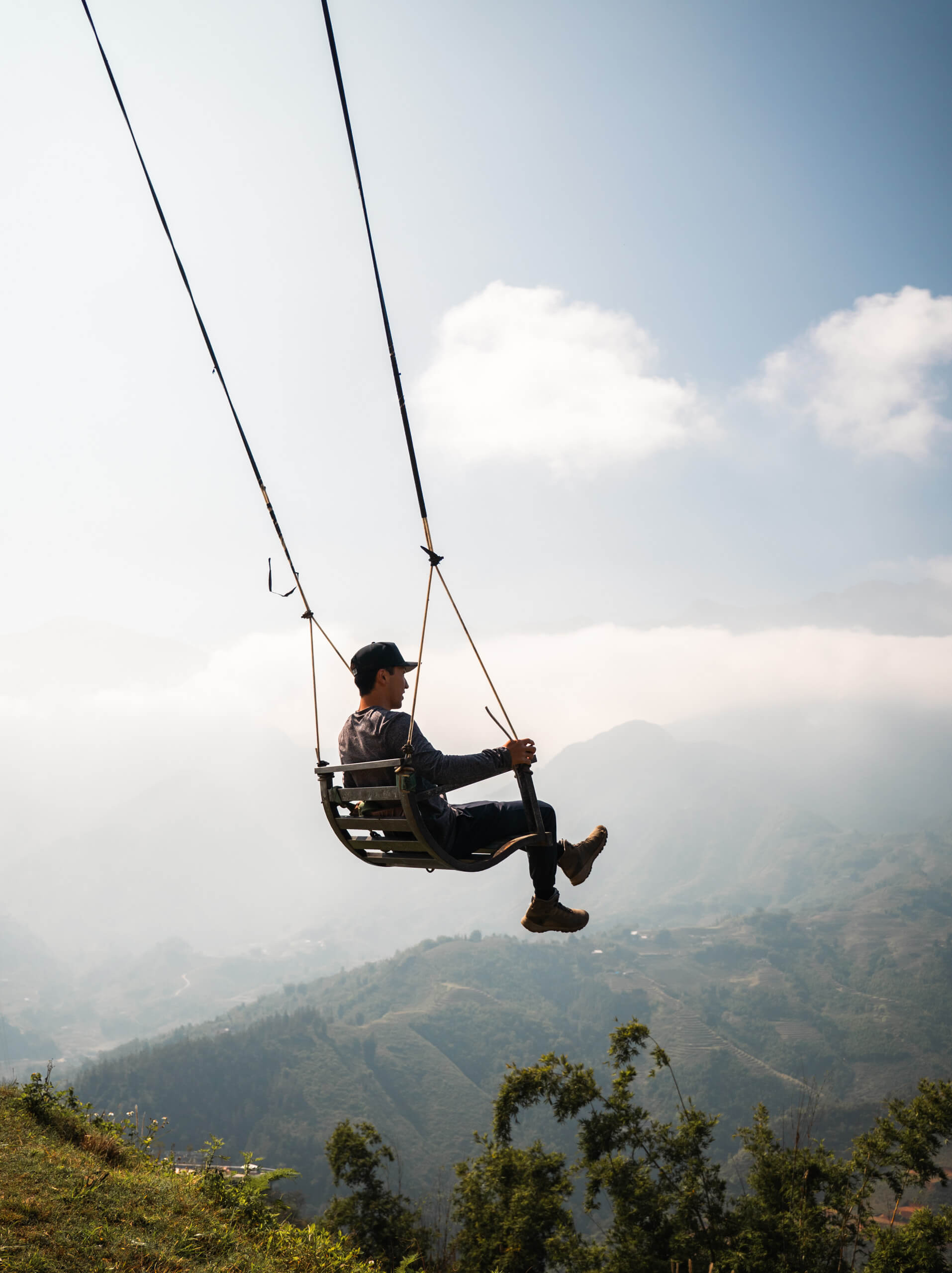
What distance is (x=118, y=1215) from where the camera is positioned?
5.31m

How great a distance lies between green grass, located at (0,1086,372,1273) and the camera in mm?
4617

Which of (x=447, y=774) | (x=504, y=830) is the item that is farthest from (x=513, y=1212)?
(x=447, y=774)

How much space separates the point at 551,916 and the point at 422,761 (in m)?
1.64

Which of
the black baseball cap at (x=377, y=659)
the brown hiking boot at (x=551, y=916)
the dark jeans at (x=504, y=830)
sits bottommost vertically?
the brown hiking boot at (x=551, y=916)

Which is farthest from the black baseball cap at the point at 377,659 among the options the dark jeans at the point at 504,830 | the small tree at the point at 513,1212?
the small tree at the point at 513,1212

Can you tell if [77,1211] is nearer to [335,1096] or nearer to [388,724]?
[388,724]

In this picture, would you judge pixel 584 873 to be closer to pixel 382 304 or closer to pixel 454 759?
pixel 454 759

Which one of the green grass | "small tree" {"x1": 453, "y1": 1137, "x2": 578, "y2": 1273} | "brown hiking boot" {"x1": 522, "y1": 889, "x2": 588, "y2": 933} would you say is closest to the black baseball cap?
"brown hiking boot" {"x1": 522, "y1": 889, "x2": 588, "y2": 933}

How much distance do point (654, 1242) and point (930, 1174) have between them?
8.93 meters

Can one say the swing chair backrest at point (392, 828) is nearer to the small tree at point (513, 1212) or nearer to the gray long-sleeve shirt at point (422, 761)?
the gray long-sleeve shirt at point (422, 761)

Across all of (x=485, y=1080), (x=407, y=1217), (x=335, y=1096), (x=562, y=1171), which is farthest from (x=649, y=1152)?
(x=485, y=1080)

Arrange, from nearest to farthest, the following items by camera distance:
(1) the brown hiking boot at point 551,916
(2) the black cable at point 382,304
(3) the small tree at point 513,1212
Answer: (2) the black cable at point 382,304, (1) the brown hiking boot at point 551,916, (3) the small tree at point 513,1212

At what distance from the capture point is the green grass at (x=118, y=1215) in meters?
4.62

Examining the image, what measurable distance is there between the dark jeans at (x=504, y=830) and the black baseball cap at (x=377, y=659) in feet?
3.66
